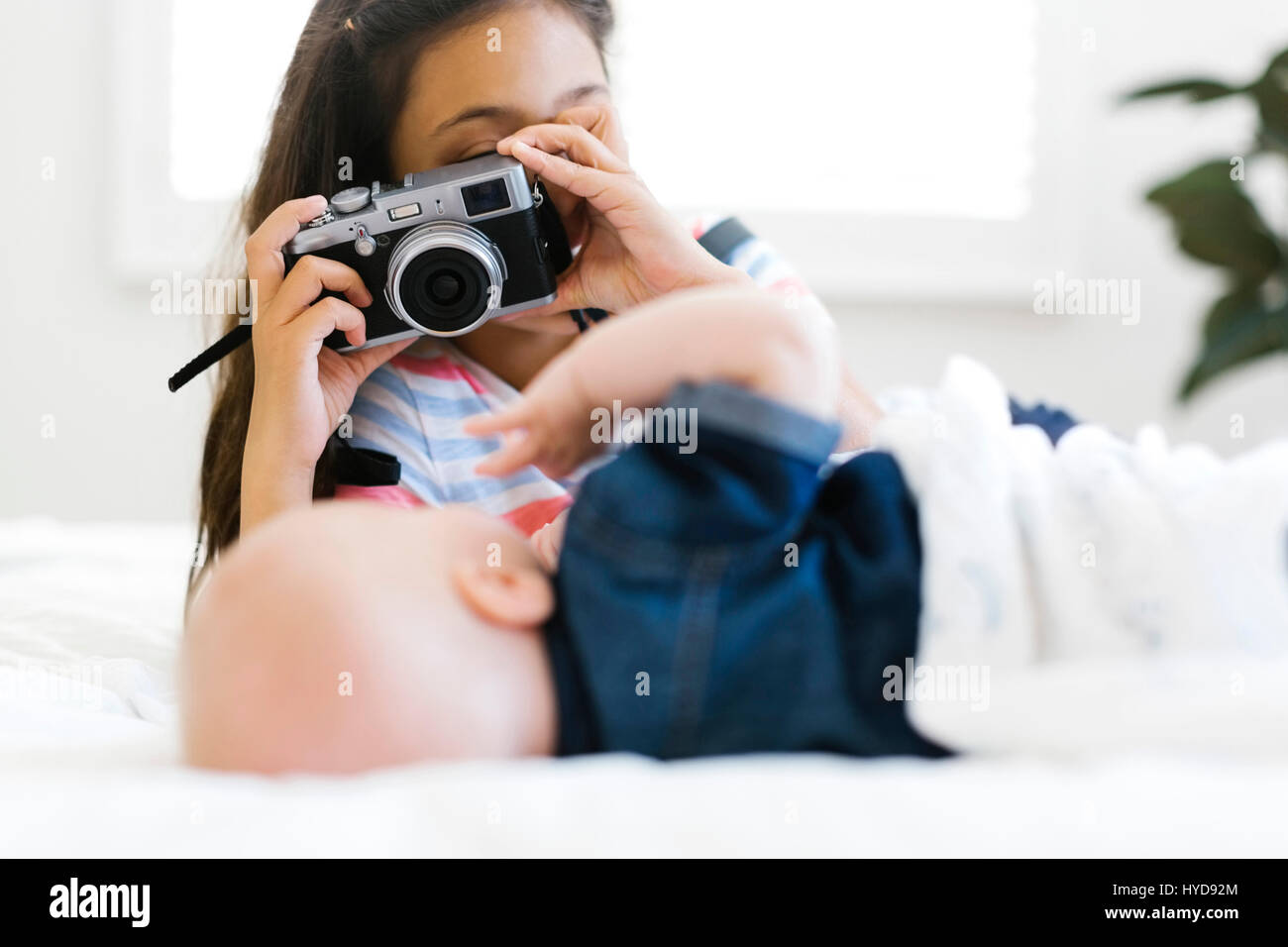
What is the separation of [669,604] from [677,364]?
4.0 inches

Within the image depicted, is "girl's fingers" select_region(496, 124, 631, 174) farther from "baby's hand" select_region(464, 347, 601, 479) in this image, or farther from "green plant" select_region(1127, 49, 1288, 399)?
"green plant" select_region(1127, 49, 1288, 399)

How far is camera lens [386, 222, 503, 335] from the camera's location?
0.82m

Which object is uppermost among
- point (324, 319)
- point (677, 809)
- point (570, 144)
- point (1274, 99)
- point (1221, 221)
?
point (1274, 99)

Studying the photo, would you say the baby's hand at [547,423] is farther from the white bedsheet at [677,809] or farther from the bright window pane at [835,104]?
the bright window pane at [835,104]

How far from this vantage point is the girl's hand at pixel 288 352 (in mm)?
823

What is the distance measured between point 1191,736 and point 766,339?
23 centimetres

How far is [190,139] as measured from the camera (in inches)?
77.5

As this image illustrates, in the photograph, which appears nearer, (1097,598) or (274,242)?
(1097,598)

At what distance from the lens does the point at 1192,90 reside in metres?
1.75

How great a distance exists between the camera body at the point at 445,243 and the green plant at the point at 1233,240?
1.26m

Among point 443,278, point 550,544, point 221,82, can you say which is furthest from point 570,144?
point 221,82

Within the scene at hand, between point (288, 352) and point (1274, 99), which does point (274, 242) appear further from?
point (1274, 99)
